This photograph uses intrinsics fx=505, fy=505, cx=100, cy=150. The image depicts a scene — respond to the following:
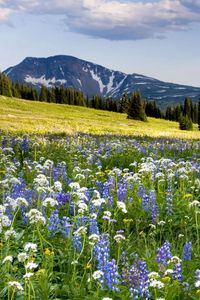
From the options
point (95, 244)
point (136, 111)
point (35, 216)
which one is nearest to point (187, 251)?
point (95, 244)

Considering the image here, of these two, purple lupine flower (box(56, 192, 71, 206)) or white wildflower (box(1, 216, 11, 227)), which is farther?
purple lupine flower (box(56, 192, 71, 206))

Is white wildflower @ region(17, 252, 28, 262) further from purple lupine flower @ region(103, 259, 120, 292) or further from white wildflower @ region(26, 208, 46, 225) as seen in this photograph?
white wildflower @ region(26, 208, 46, 225)

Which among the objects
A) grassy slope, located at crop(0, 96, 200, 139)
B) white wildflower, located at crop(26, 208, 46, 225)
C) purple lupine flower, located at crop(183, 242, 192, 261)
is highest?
white wildflower, located at crop(26, 208, 46, 225)

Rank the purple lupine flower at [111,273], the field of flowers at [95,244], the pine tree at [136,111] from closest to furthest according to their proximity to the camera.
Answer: the purple lupine flower at [111,273]
the field of flowers at [95,244]
the pine tree at [136,111]

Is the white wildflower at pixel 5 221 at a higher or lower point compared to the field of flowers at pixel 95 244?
higher

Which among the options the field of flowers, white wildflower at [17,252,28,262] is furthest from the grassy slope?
white wildflower at [17,252,28,262]

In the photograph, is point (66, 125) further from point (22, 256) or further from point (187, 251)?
point (22, 256)

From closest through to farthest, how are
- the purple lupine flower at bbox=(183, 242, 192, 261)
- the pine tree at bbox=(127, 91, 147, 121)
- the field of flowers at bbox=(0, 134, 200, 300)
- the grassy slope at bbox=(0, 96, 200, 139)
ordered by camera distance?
the field of flowers at bbox=(0, 134, 200, 300) < the purple lupine flower at bbox=(183, 242, 192, 261) < the grassy slope at bbox=(0, 96, 200, 139) < the pine tree at bbox=(127, 91, 147, 121)

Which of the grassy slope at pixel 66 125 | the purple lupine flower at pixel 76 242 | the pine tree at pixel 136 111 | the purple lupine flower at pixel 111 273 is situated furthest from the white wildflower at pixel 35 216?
the pine tree at pixel 136 111

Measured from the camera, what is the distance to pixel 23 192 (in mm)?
8445

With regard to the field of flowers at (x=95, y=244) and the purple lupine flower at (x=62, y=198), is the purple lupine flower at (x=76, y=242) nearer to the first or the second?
the field of flowers at (x=95, y=244)

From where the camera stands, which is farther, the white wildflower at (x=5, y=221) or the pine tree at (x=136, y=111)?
the pine tree at (x=136, y=111)

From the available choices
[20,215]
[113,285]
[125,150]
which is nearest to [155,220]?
[20,215]

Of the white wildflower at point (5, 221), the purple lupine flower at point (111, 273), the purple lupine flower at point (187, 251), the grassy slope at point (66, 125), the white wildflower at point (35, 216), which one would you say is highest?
the white wildflower at point (35, 216)
